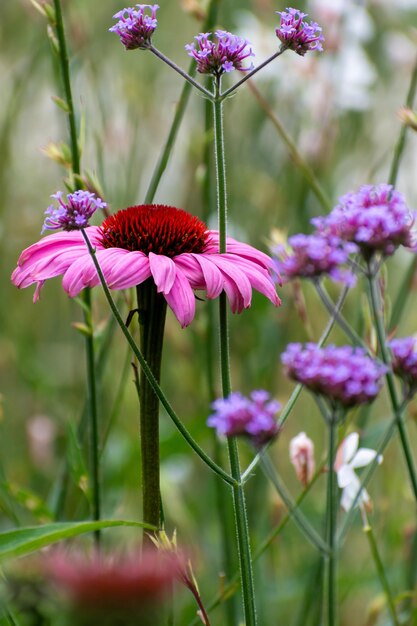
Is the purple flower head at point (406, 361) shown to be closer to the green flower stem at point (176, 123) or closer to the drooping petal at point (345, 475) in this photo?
the drooping petal at point (345, 475)

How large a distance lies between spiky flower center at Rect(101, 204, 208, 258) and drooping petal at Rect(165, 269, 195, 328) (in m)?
0.04

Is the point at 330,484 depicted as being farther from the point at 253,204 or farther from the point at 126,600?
the point at 253,204

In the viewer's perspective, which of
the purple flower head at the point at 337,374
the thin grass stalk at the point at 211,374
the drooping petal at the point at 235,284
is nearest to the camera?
the purple flower head at the point at 337,374

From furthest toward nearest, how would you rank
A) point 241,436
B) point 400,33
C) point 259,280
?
point 400,33 < point 259,280 < point 241,436

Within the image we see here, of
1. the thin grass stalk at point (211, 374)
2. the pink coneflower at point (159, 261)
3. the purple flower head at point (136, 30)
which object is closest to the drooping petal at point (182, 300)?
the pink coneflower at point (159, 261)

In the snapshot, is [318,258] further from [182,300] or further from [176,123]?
[176,123]

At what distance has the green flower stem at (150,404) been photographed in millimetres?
426

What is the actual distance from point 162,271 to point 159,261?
12 millimetres

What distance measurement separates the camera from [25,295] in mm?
1246

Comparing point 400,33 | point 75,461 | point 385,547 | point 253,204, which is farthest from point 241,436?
point 400,33

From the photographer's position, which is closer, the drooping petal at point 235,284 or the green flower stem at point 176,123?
the drooping petal at point 235,284

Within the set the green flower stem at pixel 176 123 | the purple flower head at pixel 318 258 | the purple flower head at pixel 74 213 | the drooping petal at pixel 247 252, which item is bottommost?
the purple flower head at pixel 318 258

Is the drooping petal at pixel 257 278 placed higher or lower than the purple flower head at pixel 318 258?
higher

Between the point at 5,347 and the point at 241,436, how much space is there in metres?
0.82
